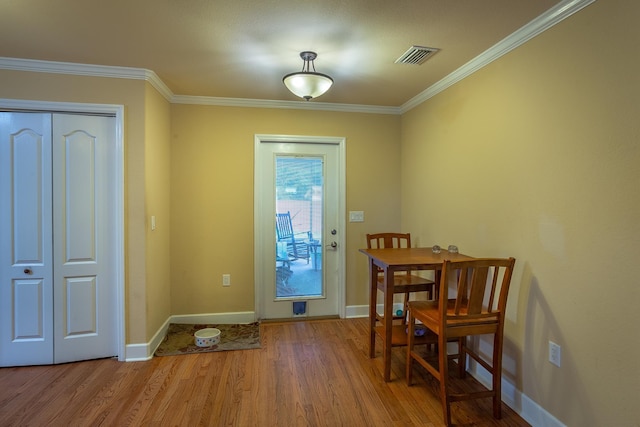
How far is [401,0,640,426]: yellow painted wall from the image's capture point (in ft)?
4.97

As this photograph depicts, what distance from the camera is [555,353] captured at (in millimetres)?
1840

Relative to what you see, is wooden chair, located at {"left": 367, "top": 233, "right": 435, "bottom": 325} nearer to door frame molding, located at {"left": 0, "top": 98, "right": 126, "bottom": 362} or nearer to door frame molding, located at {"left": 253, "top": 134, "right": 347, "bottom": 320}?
door frame molding, located at {"left": 253, "top": 134, "right": 347, "bottom": 320}

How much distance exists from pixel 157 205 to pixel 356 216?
6.93ft

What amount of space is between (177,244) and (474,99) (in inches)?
125

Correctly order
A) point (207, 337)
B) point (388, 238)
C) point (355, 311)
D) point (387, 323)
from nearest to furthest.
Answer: point (387, 323)
point (207, 337)
point (388, 238)
point (355, 311)

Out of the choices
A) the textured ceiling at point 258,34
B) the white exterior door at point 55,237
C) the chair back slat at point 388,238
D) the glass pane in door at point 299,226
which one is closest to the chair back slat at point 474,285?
the chair back slat at point 388,238

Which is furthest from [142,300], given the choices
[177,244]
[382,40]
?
[382,40]

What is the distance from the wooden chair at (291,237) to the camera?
3.66 metres

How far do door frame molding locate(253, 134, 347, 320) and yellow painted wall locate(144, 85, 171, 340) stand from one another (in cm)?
90

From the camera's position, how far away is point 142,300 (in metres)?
2.75

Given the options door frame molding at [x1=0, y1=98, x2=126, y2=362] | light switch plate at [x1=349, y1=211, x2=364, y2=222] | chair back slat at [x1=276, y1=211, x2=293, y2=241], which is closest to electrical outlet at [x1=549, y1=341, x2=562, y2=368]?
light switch plate at [x1=349, y1=211, x2=364, y2=222]

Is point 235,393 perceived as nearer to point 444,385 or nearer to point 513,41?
point 444,385

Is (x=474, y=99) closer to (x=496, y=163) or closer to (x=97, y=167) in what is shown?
(x=496, y=163)

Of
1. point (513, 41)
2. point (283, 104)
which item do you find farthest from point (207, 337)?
point (513, 41)
